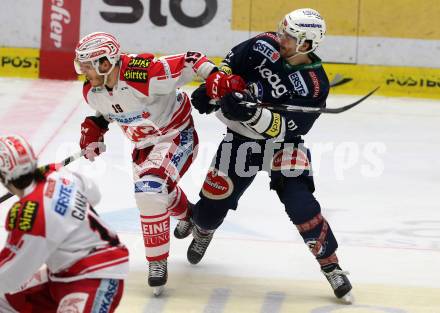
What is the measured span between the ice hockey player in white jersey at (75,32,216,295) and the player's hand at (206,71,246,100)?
0.24 ft

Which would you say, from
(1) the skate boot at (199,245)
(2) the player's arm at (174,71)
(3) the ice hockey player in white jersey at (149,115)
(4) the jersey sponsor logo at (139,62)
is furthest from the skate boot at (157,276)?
(4) the jersey sponsor logo at (139,62)

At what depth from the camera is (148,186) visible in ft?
16.5

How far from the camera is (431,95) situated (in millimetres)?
9492

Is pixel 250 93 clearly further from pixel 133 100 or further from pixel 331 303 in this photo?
pixel 331 303

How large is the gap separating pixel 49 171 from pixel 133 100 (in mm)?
1334

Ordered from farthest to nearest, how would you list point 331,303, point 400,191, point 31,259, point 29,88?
point 29,88 → point 400,191 → point 331,303 → point 31,259

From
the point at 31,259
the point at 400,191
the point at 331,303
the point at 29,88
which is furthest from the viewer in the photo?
the point at 29,88

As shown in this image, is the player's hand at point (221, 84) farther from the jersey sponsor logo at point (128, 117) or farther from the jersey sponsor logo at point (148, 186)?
the jersey sponsor logo at point (148, 186)

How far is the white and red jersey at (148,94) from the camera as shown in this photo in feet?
16.7

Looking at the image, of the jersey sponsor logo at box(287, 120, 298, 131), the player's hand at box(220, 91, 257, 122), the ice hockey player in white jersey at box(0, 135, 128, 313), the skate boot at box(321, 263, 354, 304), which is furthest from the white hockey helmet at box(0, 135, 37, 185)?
the skate boot at box(321, 263, 354, 304)

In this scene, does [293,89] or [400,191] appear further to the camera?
[400,191]

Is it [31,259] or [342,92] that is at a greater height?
[31,259]

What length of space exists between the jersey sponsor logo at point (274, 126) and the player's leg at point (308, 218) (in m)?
0.22

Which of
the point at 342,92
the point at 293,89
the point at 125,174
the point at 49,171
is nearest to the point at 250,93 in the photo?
the point at 293,89
